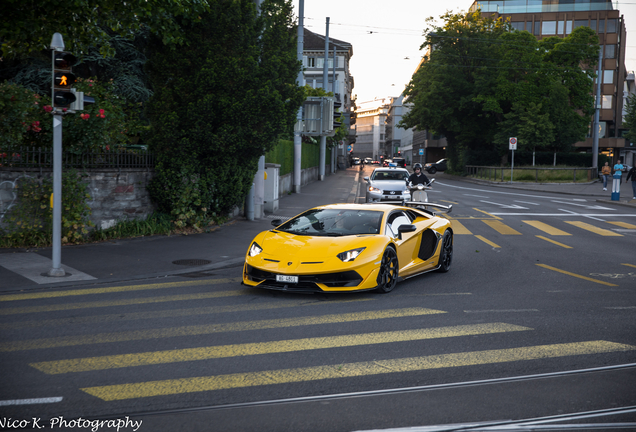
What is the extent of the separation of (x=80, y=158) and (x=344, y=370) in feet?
32.1

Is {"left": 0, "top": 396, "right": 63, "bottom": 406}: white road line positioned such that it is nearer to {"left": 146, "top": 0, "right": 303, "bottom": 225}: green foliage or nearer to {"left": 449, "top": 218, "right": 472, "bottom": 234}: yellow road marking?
{"left": 146, "top": 0, "right": 303, "bottom": 225}: green foliage

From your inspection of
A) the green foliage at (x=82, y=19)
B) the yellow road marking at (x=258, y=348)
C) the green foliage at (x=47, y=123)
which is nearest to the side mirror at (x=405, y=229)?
the yellow road marking at (x=258, y=348)

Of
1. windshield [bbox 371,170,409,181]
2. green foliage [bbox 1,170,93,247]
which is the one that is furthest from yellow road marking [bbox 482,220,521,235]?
green foliage [bbox 1,170,93,247]

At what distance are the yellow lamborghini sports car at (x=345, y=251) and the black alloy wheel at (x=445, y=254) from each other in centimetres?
5

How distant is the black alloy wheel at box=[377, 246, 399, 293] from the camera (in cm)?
855

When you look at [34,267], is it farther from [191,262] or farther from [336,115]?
[336,115]

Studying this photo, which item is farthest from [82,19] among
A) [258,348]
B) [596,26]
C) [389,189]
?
[596,26]

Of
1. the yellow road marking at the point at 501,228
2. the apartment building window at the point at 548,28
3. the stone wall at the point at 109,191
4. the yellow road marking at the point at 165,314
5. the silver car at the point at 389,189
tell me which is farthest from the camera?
the apartment building window at the point at 548,28

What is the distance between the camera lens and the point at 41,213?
12383mm

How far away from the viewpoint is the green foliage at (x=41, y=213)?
1211 centimetres

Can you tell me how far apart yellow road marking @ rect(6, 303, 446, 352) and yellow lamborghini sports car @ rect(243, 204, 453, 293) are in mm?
868

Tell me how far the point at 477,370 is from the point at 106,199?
10.3m

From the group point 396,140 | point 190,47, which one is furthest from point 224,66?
point 396,140

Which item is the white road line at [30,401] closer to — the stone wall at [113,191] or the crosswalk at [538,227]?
the stone wall at [113,191]
